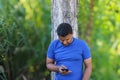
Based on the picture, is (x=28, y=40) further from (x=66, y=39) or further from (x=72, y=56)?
(x=66, y=39)

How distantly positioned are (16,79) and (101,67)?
223cm

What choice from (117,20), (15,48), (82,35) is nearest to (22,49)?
(15,48)

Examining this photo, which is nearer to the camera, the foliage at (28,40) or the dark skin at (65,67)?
the dark skin at (65,67)

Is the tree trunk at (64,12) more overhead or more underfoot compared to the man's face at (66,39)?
more overhead

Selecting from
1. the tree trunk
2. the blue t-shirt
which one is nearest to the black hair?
the blue t-shirt

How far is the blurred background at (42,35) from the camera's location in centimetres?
888

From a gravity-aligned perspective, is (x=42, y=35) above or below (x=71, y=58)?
below

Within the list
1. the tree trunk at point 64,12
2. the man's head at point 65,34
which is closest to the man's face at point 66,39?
the man's head at point 65,34

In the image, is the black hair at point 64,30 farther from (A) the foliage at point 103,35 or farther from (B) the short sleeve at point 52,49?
(A) the foliage at point 103,35

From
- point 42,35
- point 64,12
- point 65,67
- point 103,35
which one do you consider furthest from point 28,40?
point 65,67

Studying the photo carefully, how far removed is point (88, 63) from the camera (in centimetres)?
589

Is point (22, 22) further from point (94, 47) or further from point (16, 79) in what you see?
point (94, 47)

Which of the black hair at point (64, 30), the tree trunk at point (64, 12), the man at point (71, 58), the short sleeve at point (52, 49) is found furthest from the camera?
the tree trunk at point (64, 12)

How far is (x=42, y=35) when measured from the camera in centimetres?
942
